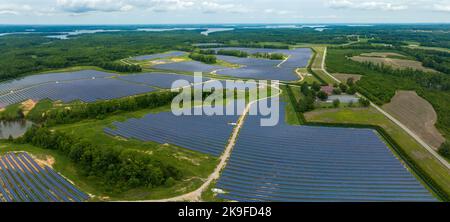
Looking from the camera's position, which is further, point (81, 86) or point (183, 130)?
point (81, 86)

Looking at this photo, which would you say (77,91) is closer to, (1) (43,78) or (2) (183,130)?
(1) (43,78)

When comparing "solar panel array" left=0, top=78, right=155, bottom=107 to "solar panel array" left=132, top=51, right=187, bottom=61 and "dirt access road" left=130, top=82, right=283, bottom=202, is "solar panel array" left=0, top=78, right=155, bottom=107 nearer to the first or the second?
"dirt access road" left=130, top=82, right=283, bottom=202

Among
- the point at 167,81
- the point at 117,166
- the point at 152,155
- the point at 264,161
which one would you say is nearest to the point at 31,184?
the point at 117,166

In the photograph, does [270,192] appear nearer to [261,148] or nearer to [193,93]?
[261,148]

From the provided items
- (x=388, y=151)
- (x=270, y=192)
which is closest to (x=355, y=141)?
(x=388, y=151)

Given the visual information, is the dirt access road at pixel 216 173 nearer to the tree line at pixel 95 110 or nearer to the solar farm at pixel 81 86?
the tree line at pixel 95 110

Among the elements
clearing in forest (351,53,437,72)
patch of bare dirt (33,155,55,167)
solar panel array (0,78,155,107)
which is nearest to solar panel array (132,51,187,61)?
solar panel array (0,78,155,107)

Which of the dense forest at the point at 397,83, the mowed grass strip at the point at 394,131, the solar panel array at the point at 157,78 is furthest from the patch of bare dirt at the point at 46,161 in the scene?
the dense forest at the point at 397,83
